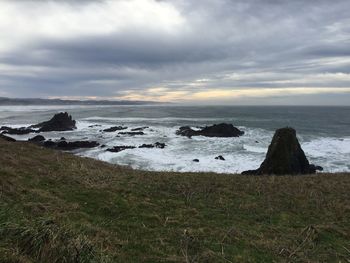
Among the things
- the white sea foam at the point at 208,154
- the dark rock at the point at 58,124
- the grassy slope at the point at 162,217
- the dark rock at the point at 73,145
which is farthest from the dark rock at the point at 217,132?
the grassy slope at the point at 162,217

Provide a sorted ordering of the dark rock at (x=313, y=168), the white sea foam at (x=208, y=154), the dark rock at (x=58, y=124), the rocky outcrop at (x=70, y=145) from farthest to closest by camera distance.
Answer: the dark rock at (x=58, y=124) < the rocky outcrop at (x=70, y=145) < the white sea foam at (x=208, y=154) < the dark rock at (x=313, y=168)

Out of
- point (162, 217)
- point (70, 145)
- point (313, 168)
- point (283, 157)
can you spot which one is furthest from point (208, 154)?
point (162, 217)

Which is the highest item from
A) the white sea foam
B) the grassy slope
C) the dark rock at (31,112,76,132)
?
the grassy slope

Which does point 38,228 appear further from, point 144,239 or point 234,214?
point 234,214

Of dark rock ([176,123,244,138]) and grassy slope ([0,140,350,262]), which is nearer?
grassy slope ([0,140,350,262])

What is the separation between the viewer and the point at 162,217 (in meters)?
8.35

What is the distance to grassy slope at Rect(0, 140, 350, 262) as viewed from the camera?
5.00 m

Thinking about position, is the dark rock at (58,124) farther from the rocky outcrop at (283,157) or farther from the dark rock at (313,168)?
the rocky outcrop at (283,157)

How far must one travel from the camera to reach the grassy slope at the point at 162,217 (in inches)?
197

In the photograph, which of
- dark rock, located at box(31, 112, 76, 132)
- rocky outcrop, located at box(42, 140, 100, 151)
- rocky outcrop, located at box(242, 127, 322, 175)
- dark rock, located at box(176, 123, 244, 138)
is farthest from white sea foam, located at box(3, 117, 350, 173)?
dark rock, located at box(31, 112, 76, 132)

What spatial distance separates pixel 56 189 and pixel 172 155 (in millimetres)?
24482

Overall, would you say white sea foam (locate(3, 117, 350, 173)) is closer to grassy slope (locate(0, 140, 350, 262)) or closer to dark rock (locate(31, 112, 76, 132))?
grassy slope (locate(0, 140, 350, 262))

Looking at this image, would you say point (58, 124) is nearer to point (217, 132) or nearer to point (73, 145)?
point (73, 145)

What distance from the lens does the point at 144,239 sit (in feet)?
22.8
